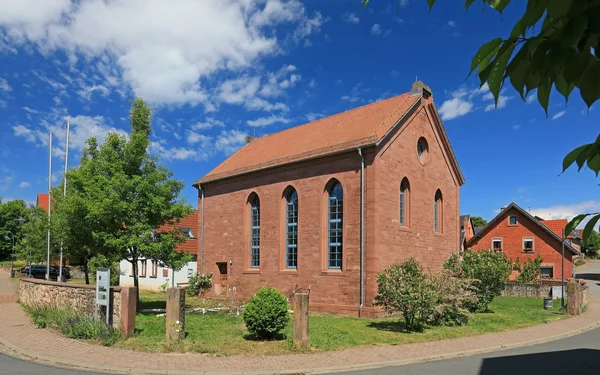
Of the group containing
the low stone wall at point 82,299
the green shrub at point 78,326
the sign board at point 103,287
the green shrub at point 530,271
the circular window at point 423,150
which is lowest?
the green shrub at point 530,271

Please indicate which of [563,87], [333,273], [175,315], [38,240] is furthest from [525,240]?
[563,87]

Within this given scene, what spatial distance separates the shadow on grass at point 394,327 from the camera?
15.9 metres

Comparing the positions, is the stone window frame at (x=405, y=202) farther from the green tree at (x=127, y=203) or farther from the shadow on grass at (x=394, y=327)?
the green tree at (x=127, y=203)

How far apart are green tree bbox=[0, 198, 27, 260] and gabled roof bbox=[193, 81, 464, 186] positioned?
6946cm

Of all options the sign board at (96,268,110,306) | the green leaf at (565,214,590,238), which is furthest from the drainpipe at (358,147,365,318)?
the green leaf at (565,214,590,238)

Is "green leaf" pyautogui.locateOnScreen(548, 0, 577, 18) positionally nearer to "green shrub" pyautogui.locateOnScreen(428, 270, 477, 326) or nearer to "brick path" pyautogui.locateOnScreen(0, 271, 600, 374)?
"brick path" pyautogui.locateOnScreen(0, 271, 600, 374)

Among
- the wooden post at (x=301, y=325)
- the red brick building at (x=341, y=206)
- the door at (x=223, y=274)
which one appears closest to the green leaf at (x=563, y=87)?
the wooden post at (x=301, y=325)

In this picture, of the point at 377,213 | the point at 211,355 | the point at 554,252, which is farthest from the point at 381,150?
the point at 554,252

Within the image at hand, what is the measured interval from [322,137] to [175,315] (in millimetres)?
15795

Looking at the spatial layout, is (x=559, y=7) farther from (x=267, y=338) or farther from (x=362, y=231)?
(x=362, y=231)

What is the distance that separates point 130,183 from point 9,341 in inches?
291

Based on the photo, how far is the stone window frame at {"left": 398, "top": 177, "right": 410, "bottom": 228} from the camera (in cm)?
2333

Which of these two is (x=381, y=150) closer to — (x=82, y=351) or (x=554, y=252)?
(x=82, y=351)

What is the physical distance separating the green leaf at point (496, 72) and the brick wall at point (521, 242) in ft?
152
